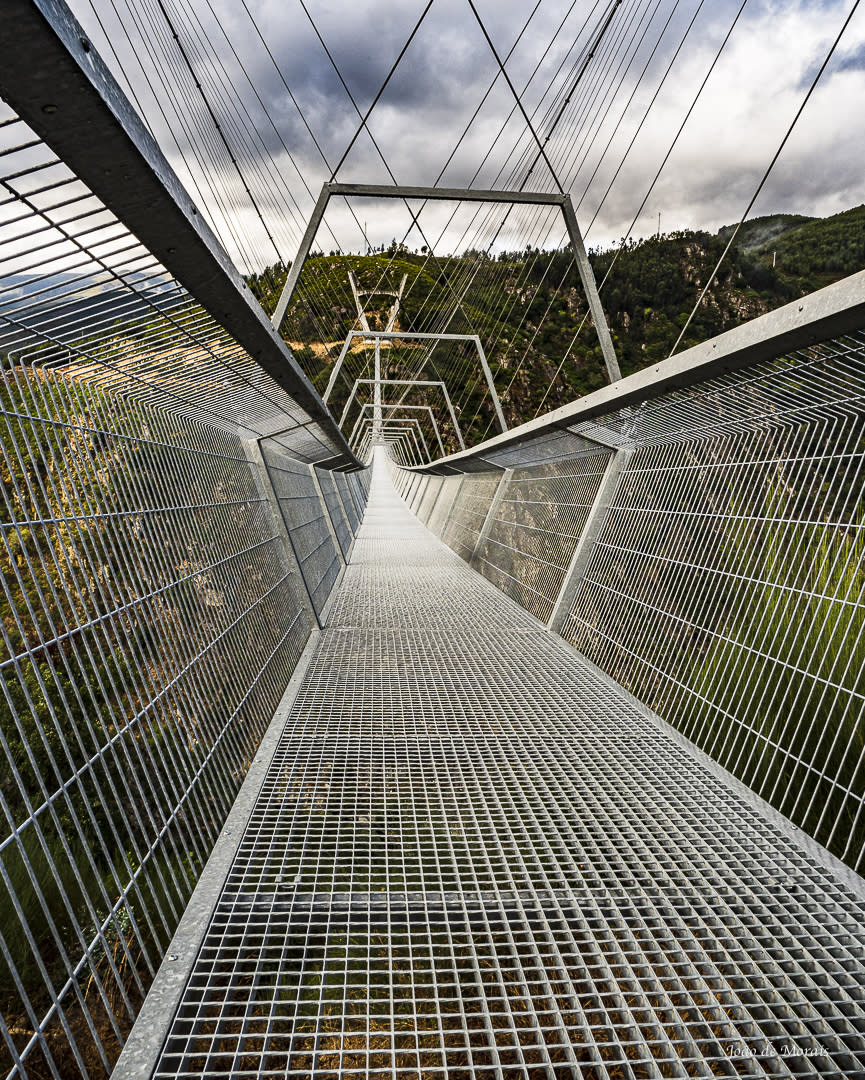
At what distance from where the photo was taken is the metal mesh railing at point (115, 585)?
1.82 m

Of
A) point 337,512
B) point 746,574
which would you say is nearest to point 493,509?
point 337,512

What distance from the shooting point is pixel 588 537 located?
752 centimetres

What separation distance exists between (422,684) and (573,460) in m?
4.24

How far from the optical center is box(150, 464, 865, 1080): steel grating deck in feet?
6.84

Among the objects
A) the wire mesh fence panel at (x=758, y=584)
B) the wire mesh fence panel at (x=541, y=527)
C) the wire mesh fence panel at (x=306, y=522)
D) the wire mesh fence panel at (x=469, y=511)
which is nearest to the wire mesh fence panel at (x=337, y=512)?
the wire mesh fence panel at (x=306, y=522)

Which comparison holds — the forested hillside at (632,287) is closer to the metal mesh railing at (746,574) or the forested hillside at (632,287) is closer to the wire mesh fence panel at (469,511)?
the wire mesh fence panel at (469,511)

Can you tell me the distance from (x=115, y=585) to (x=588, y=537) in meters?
5.10

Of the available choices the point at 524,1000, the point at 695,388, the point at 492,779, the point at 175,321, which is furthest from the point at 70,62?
the point at 492,779

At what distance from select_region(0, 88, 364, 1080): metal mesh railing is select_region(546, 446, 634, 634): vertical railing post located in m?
3.33

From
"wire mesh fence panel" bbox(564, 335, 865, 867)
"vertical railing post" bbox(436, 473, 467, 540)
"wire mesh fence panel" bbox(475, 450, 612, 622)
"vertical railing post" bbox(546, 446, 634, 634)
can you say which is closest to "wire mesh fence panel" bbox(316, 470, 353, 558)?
"vertical railing post" bbox(436, 473, 467, 540)

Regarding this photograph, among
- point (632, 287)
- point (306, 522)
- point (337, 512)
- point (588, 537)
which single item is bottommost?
point (337, 512)

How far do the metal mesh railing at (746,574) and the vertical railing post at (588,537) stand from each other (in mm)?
22

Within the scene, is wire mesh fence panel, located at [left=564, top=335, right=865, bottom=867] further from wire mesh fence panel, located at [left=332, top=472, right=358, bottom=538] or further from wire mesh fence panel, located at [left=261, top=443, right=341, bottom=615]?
wire mesh fence panel, located at [left=332, top=472, right=358, bottom=538]

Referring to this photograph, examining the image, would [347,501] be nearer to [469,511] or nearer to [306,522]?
[469,511]
